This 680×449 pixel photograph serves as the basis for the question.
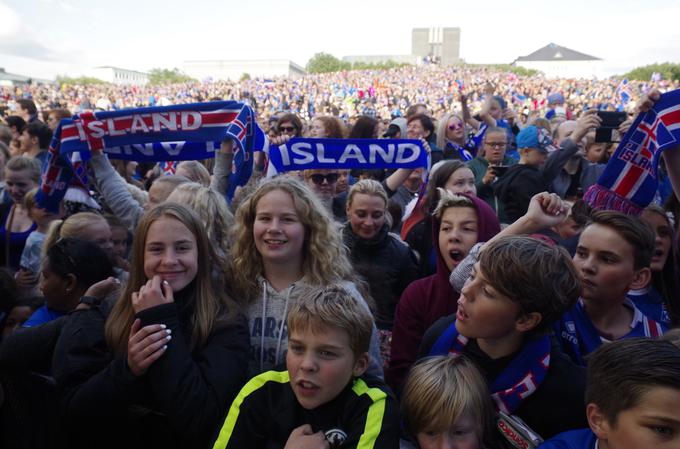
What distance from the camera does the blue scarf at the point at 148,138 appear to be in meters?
4.38

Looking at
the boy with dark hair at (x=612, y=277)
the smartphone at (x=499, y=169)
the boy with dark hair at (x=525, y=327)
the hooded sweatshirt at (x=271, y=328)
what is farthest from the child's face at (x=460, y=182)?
the boy with dark hair at (x=525, y=327)

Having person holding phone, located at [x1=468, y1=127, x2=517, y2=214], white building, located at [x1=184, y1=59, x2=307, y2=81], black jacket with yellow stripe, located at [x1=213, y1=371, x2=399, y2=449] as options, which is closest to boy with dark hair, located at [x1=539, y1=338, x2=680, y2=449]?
black jacket with yellow stripe, located at [x1=213, y1=371, x2=399, y2=449]

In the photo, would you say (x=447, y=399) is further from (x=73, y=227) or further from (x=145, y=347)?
(x=73, y=227)

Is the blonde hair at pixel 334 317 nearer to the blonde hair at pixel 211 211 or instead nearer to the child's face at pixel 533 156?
the blonde hair at pixel 211 211

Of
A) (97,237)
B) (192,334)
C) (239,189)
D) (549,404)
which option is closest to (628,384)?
(549,404)

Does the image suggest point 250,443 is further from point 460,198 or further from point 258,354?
point 460,198

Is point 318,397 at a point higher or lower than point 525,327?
lower

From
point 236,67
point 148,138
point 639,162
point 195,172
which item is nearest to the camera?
point 639,162

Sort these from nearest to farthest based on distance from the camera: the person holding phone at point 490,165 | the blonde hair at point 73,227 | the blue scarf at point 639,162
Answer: the blonde hair at point 73,227, the blue scarf at point 639,162, the person holding phone at point 490,165

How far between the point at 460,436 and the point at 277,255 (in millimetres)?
1125

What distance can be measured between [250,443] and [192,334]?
0.54 meters

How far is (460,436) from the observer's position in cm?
187

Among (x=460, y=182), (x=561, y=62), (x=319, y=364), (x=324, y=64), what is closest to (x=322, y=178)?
(x=460, y=182)

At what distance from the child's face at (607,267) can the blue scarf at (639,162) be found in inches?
43.2
